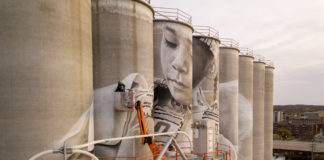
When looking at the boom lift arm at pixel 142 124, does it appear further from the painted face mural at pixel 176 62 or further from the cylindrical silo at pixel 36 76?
the painted face mural at pixel 176 62

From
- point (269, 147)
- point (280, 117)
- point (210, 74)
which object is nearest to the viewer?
point (210, 74)

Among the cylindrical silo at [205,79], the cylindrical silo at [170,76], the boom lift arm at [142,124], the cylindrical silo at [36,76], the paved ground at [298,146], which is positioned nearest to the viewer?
the cylindrical silo at [36,76]

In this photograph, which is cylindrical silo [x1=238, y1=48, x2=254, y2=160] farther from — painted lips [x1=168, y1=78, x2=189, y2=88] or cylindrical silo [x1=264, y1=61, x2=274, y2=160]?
painted lips [x1=168, y1=78, x2=189, y2=88]

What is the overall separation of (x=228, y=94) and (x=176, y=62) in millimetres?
10055

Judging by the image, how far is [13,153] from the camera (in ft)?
29.8

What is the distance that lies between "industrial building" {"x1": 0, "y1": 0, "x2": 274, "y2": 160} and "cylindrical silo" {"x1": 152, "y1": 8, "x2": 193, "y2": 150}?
78mm

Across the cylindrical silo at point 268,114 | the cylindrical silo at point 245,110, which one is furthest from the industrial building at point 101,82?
the cylindrical silo at point 268,114

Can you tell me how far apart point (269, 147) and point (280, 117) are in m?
158

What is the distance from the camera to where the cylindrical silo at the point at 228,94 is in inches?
965

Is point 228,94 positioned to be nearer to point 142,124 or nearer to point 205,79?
point 205,79

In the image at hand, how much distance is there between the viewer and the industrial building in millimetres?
9156

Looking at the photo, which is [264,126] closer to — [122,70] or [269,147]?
[269,147]

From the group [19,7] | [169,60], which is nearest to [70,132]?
[19,7]

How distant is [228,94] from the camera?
24734 mm
